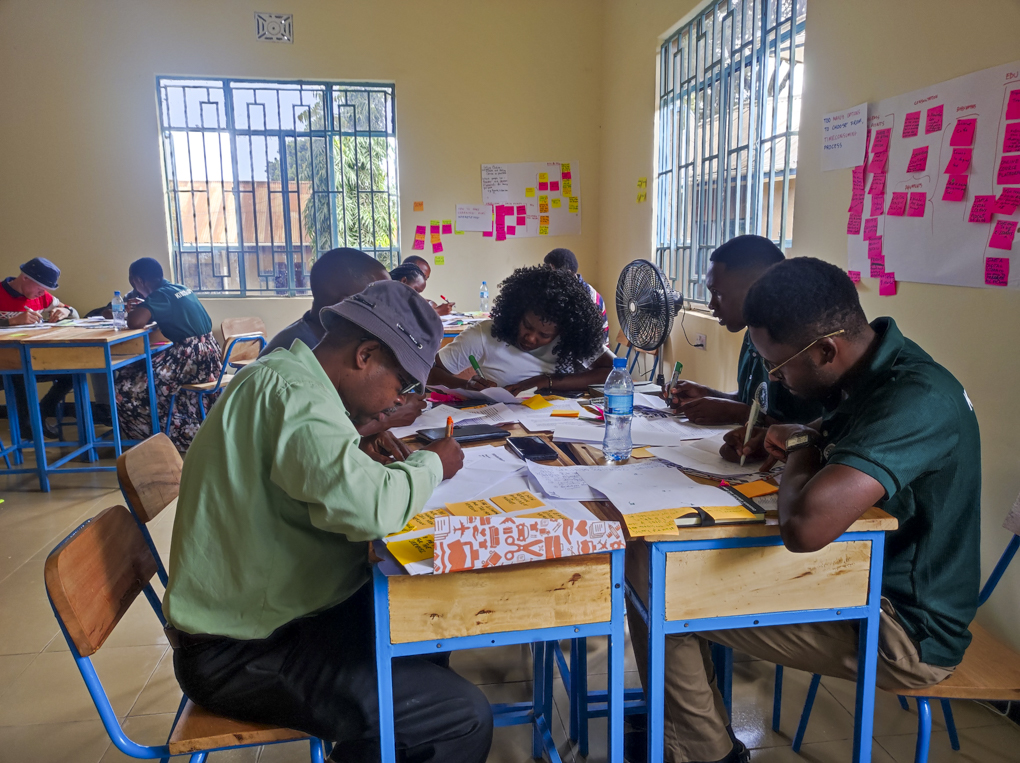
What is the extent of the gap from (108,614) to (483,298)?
15.7 feet

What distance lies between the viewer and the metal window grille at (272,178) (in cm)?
550

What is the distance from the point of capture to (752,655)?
138 centimetres

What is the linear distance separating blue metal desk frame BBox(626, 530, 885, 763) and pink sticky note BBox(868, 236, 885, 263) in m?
1.41

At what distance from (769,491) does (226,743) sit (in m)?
1.02

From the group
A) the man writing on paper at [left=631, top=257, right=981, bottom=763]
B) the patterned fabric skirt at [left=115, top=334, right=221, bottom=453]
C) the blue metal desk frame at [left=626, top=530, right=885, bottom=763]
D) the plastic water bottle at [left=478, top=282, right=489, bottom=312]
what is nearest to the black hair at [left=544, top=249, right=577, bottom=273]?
the plastic water bottle at [left=478, top=282, right=489, bottom=312]

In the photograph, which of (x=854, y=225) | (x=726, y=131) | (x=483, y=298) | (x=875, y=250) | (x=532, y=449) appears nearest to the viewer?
(x=532, y=449)

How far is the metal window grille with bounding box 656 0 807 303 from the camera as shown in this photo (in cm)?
305

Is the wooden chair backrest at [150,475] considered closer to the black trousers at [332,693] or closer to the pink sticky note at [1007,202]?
the black trousers at [332,693]

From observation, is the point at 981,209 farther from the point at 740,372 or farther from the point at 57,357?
the point at 57,357

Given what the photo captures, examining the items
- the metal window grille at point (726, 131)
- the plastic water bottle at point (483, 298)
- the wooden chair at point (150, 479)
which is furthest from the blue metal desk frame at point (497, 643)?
the plastic water bottle at point (483, 298)

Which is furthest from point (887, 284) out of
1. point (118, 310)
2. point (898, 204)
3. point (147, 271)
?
point (118, 310)

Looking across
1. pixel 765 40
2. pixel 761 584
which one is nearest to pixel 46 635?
pixel 761 584

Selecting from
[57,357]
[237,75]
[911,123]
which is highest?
[237,75]

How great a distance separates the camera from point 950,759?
1684 millimetres
